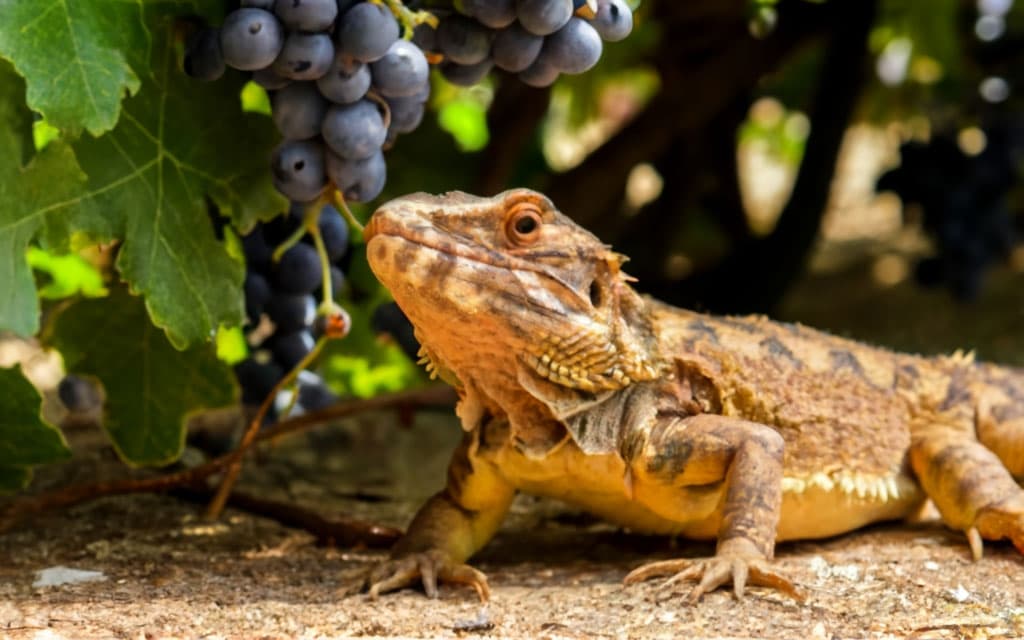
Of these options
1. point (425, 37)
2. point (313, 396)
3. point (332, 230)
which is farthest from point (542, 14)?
point (313, 396)

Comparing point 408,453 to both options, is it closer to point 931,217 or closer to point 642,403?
point 642,403

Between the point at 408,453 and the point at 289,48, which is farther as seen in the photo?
the point at 408,453

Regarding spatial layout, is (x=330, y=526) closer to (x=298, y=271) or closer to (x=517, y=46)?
(x=298, y=271)

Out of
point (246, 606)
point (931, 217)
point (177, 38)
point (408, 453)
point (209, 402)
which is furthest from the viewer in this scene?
point (931, 217)

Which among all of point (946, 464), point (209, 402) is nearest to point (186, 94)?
point (209, 402)

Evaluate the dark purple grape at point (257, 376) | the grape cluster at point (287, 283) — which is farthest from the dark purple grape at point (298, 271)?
the dark purple grape at point (257, 376)

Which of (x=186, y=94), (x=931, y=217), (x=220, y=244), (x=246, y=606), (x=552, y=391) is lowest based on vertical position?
(x=246, y=606)

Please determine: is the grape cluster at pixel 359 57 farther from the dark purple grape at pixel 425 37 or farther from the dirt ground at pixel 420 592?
the dirt ground at pixel 420 592
